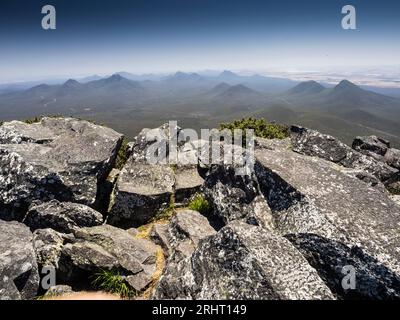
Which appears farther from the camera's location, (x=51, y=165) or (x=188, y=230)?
(x=51, y=165)

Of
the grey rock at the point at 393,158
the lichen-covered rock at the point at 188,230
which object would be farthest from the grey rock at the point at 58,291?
the grey rock at the point at 393,158

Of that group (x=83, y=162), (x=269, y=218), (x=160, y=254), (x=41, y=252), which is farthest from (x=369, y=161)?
(x=41, y=252)

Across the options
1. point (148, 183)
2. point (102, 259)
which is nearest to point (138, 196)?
point (148, 183)

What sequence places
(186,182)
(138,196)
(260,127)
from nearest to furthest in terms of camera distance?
(138,196) → (186,182) → (260,127)

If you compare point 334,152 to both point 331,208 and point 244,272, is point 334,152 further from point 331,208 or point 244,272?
point 244,272

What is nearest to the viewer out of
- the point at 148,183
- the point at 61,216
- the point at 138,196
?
the point at 61,216

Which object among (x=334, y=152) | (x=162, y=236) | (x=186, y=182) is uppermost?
(x=334, y=152)
